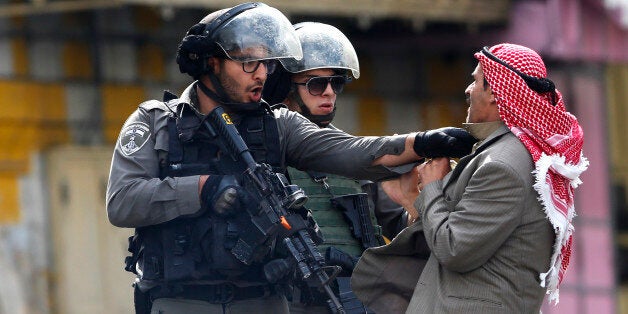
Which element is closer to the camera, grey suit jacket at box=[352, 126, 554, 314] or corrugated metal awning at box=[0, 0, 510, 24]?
grey suit jacket at box=[352, 126, 554, 314]

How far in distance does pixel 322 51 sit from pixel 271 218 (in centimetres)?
145

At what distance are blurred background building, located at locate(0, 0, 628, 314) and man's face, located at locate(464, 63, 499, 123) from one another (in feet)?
18.9

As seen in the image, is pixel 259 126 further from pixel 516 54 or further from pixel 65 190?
pixel 65 190

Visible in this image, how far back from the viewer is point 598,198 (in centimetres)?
1386

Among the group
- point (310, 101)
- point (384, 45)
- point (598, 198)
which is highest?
point (310, 101)

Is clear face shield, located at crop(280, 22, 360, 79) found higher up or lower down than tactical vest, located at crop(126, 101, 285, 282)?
higher up

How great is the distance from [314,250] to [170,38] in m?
7.00

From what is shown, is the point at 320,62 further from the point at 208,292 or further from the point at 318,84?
the point at 208,292

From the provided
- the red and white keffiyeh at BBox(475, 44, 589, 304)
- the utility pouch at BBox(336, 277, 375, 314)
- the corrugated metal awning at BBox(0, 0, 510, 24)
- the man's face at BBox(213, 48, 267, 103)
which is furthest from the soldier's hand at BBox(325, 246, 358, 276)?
the corrugated metal awning at BBox(0, 0, 510, 24)

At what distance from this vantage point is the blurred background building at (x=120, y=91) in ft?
36.5

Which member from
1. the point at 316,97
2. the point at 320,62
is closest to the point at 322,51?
the point at 320,62

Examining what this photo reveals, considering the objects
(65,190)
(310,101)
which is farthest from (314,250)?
(65,190)

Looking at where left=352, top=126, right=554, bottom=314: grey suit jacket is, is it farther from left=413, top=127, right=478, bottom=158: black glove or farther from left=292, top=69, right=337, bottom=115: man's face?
left=292, top=69, right=337, bottom=115: man's face

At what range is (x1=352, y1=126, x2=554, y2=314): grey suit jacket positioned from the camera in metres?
4.91
